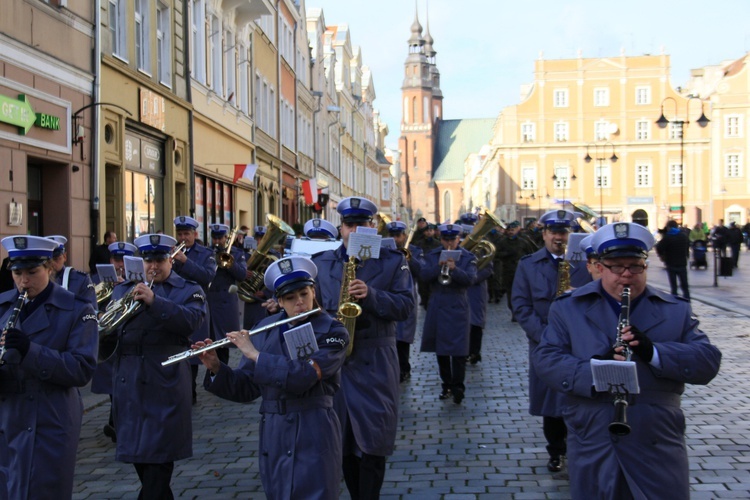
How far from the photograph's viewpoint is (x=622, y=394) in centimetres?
379

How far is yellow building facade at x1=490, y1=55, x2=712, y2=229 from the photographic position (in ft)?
249

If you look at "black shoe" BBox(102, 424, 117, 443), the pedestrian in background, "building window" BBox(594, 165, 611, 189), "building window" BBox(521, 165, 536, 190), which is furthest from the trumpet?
"building window" BBox(521, 165, 536, 190)

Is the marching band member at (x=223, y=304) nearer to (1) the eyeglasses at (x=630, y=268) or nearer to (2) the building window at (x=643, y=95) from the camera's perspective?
(1) the eyeglasses at (x=630, y=268)

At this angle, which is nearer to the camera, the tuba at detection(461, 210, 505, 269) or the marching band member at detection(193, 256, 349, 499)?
the marching band member at detection(193, 256, 349, 499)

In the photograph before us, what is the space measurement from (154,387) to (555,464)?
313cm

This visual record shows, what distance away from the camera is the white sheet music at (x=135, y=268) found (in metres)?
6.29

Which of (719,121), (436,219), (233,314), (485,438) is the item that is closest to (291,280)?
(485,438)

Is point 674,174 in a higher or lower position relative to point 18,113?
higher

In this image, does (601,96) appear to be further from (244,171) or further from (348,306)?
(348,306)

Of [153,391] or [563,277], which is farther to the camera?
[563,277]

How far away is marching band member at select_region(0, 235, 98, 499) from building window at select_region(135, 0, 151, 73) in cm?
1466

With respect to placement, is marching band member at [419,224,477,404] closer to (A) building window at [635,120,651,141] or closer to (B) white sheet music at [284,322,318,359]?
(B) white sheet music at [284,322,318,359]

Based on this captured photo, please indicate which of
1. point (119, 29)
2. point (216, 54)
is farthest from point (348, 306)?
point (216, 54)

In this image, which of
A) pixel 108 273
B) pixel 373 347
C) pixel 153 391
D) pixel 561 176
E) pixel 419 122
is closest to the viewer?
pixel 153 391
